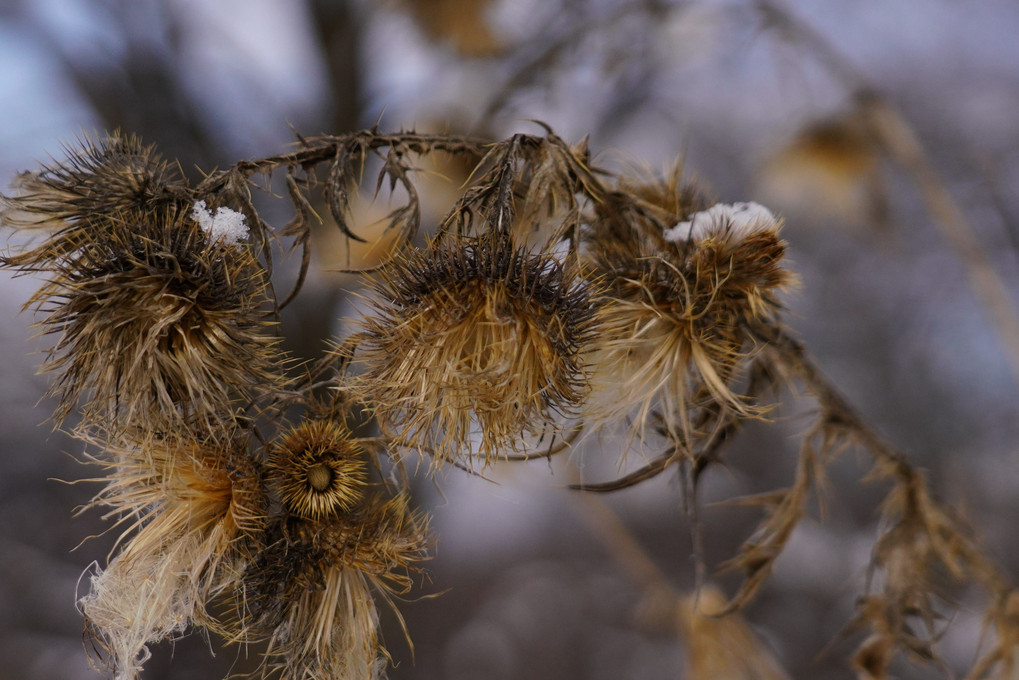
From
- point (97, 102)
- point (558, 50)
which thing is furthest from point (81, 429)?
point (97, 102)

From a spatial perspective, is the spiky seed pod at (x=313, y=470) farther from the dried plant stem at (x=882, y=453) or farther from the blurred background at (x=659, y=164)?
the blurred background at (x=659, y=164)

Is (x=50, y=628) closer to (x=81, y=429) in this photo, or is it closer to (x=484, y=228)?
(x=81, y=429)

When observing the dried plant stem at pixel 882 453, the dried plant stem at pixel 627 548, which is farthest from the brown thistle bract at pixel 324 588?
the dried plant stem at pixel 627 548

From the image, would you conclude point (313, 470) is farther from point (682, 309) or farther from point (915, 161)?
point (915, 161)

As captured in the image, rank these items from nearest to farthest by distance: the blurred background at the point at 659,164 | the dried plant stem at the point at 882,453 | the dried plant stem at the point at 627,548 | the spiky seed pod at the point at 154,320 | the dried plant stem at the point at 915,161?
the spiky seed pod at the point at 154,320 < the dried plant stem at the point at 882,453 < the dried plant stem at the point at 915,161 < the dried plant stem at the point at 627,548 < the blurred background at the point at 659,164

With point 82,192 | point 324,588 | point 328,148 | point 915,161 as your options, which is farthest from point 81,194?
point 915,161

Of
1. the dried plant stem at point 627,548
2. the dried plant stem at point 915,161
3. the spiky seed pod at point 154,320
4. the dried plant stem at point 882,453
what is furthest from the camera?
the dried plant stem at point 627,548

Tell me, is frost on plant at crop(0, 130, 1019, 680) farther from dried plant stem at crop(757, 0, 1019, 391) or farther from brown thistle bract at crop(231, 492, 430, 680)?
dried plant stem at crop(757, 0, 1019, 391)
